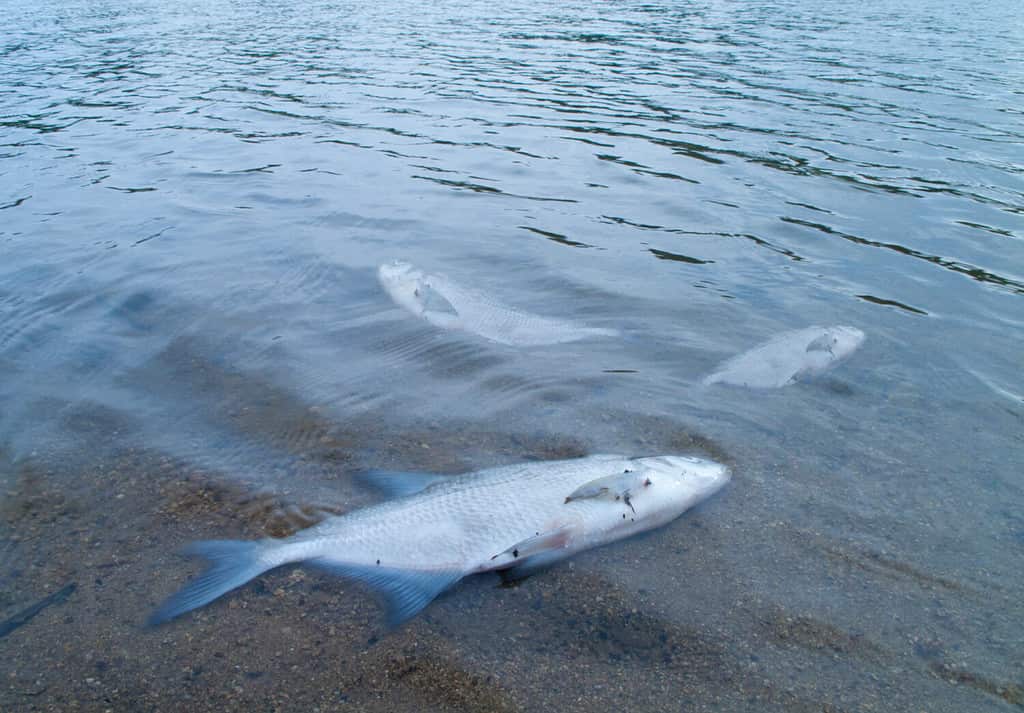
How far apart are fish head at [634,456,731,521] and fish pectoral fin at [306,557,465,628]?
124 centimetres

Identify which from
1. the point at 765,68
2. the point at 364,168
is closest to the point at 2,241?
the point at 364,168

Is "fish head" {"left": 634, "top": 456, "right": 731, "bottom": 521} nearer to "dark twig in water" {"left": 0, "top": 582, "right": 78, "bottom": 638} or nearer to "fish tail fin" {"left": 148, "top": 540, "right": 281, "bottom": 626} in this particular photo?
"fish tail fin" {"left": 148, "top": 540, "right": 281, "bottom": 626}

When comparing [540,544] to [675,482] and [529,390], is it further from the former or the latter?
[529,390]

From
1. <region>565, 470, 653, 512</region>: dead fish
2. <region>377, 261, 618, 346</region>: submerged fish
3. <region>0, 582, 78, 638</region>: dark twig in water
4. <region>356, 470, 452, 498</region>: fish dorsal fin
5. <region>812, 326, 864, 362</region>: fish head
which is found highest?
<region>812, 326, 864, 362</region>: fish head

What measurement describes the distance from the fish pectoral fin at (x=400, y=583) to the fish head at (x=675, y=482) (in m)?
1.24

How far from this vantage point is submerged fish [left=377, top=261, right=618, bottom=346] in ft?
22.8

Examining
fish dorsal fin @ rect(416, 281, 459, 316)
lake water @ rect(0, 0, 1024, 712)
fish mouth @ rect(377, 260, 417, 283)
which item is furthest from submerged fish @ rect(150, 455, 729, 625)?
fish mouth @ rect(377, 260, 417, 283)

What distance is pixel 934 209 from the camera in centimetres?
1008

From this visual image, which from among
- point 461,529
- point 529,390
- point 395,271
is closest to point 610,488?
point 461,529

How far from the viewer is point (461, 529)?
4.27 m

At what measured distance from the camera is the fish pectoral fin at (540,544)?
4199 mm

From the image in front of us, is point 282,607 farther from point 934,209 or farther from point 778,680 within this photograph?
point 934,209

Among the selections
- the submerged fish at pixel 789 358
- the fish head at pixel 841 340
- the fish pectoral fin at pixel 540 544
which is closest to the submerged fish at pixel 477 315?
the submerged fish at pixel 789 358

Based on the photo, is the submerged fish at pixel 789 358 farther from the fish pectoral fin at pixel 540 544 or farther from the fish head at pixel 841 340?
the fish pectoral fin at pixel 540 544
